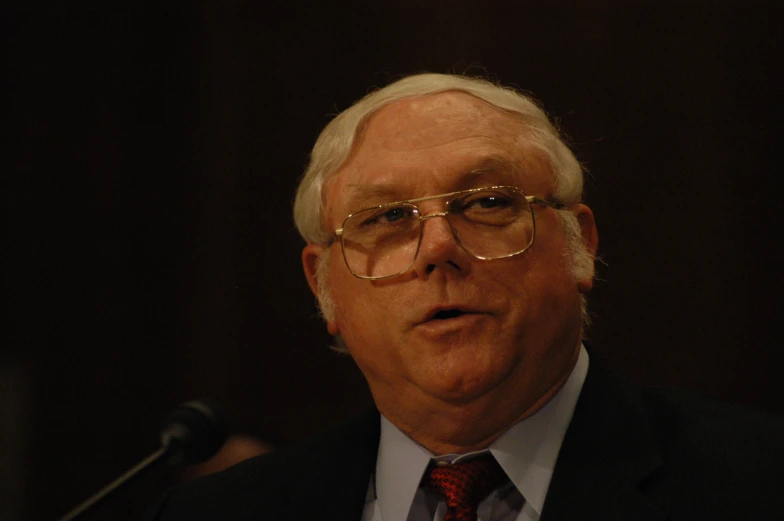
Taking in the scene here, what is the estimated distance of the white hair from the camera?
1.71 metres

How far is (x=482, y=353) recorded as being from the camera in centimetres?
151

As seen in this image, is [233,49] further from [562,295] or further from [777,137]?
[777,137]

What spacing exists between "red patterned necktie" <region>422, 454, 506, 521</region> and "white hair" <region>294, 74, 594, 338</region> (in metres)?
0.43

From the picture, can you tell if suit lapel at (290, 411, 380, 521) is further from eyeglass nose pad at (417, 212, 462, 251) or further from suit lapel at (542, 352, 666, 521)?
eyeglass nose pad at (417, 212, 462, 251)

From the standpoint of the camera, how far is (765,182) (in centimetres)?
197

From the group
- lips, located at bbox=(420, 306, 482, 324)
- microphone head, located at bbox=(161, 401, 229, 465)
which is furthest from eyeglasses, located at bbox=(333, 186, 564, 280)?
microphone head, located at bbox=(161, 401, 229, 465)

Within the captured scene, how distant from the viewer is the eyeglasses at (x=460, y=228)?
1.58 metres

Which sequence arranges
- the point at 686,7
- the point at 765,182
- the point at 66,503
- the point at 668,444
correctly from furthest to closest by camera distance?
the point at 66,503 < the point at 686,7 < the point at 765,182 < the point at 668,444

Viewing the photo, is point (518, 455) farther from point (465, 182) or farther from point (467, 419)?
point (465, 182)

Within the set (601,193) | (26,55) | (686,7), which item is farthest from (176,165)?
(686,7)

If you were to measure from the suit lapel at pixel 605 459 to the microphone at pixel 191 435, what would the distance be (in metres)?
0.72

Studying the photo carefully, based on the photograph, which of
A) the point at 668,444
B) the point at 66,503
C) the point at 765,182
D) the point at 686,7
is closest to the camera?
the point at 668,444

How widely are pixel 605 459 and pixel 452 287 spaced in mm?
443

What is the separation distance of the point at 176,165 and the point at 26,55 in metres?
0.57
